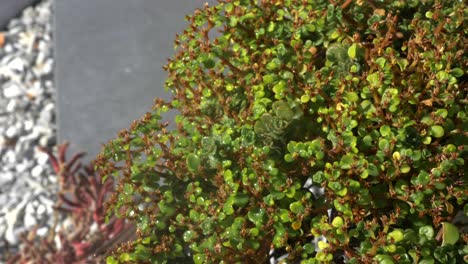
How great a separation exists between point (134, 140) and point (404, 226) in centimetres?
79

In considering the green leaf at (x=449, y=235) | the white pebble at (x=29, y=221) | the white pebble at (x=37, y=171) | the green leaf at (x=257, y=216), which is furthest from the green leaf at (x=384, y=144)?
the white pebble at (x=37, y=171)

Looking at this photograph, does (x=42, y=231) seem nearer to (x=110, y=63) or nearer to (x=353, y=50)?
(x=110, y=63)

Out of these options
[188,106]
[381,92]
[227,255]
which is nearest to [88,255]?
[188,106]

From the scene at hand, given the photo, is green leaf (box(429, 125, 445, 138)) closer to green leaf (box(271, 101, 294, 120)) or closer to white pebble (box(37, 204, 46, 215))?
green leaf (box(271, 101, 294, 120))

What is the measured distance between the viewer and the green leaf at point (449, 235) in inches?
71.5

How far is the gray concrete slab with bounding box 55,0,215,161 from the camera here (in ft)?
14.0

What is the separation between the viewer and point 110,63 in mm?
4398

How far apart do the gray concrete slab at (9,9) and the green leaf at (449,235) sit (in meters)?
4.48

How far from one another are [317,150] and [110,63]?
269 cm

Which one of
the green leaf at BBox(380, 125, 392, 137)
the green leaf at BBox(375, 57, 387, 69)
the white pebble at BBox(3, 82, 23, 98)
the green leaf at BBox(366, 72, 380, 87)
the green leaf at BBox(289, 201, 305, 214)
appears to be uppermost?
the white pebble at BBox(3, 82, 23, 98)

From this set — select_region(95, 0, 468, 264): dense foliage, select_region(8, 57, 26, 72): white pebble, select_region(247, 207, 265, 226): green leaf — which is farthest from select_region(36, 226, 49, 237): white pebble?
select_region(247, 207, 265, 226): green leaf

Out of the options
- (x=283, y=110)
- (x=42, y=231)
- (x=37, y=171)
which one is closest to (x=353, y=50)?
(x=283, y=110)

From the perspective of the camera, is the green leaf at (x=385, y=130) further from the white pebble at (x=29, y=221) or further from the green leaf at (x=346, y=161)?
the white pebble at (x=29, y=221)

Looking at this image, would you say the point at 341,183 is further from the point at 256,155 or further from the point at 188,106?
the point at 188,106
